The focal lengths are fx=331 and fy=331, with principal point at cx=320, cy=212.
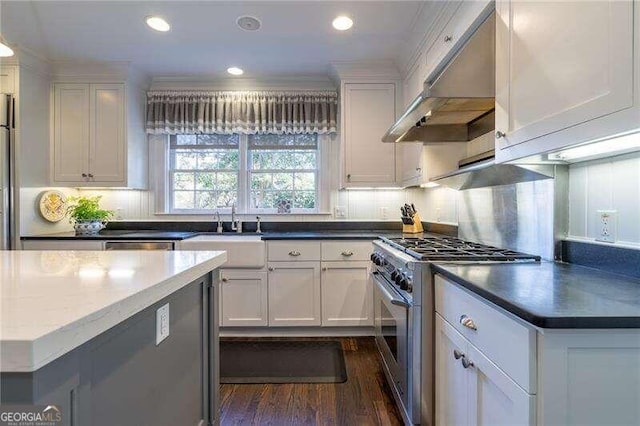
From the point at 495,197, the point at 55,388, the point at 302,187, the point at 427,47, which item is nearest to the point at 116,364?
the point at 55,388

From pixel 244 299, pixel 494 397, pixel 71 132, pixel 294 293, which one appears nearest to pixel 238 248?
pixel 244 299

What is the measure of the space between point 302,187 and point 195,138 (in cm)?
129

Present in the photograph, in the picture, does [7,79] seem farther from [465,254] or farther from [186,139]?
[465,254]

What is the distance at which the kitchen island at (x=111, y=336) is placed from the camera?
536mm

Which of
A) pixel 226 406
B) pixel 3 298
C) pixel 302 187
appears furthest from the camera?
pixel 302 187

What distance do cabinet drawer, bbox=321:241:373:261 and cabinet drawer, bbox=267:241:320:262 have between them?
0.08 meters

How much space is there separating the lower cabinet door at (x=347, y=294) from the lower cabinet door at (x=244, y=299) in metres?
0.54

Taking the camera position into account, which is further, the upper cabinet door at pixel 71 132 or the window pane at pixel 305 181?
the window pane at pixel 305 181

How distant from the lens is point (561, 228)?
58.4 inches

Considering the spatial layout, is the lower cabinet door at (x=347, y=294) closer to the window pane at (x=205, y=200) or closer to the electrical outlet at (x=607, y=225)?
the window pane at (x=205, y=200)

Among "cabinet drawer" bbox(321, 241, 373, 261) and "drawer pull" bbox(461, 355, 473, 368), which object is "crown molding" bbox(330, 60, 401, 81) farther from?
"drawer pull" bbox(461, 355, 473, 368)

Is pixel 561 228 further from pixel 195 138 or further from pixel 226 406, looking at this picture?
pixel 195 138

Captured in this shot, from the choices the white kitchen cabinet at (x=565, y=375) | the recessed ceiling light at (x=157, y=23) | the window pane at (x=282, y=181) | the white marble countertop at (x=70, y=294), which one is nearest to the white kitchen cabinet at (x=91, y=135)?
the recessed ceiling light at (x=157, y=23)

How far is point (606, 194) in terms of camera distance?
1.27 metres
